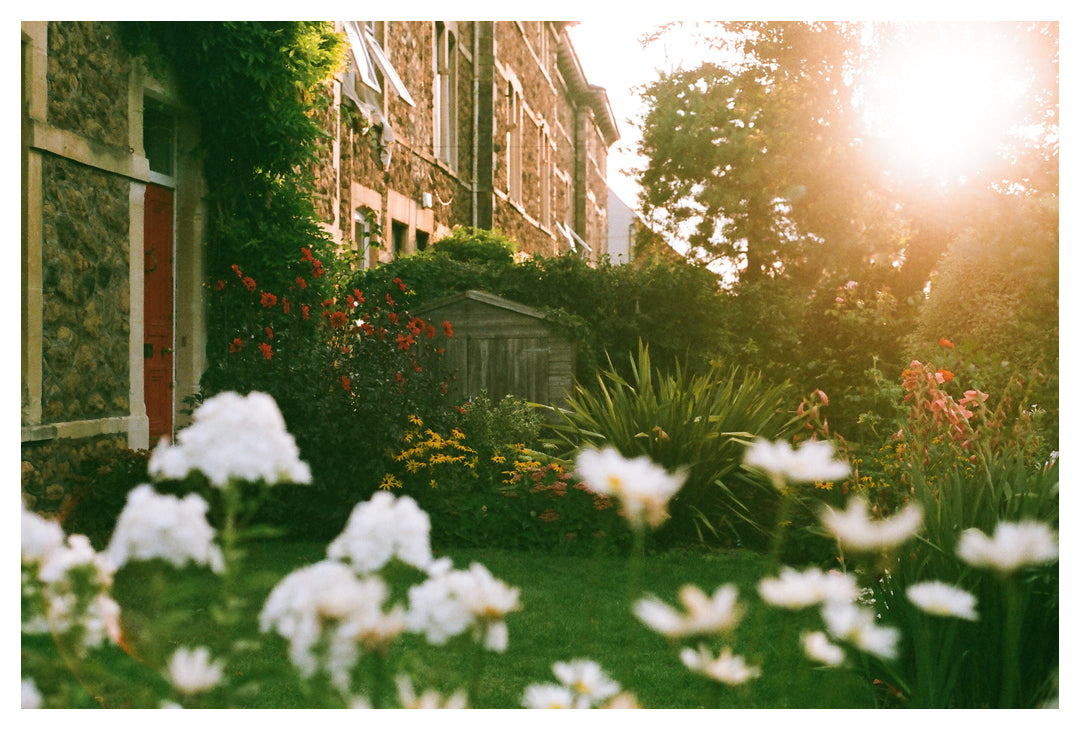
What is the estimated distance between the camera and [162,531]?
161 cm

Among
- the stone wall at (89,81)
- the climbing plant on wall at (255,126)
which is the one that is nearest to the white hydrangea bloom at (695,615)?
the stone wall at (89,81)

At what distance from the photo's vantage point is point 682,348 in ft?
32.6

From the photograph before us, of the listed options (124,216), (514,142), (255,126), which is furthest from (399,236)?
(124,216)

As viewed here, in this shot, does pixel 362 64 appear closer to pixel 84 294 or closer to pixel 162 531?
pixel 84 294

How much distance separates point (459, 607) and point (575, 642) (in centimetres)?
259

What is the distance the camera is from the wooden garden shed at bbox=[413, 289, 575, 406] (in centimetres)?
889

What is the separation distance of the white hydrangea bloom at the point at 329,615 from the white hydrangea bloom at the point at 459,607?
1.8 inches

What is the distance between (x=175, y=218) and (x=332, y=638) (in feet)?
18.7

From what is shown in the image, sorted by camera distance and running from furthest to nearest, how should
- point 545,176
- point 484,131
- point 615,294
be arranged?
point 545,176 < point 484,131 < point 615,294

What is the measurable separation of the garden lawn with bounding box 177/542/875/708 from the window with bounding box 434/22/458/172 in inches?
340

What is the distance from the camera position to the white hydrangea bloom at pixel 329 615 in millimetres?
1529

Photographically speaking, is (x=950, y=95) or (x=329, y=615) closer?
(x=329, y=615)

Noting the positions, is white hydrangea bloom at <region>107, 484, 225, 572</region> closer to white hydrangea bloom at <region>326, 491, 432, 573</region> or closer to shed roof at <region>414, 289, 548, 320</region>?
white hydrangea bloom at <region>326, 491, 432, 573</region>
